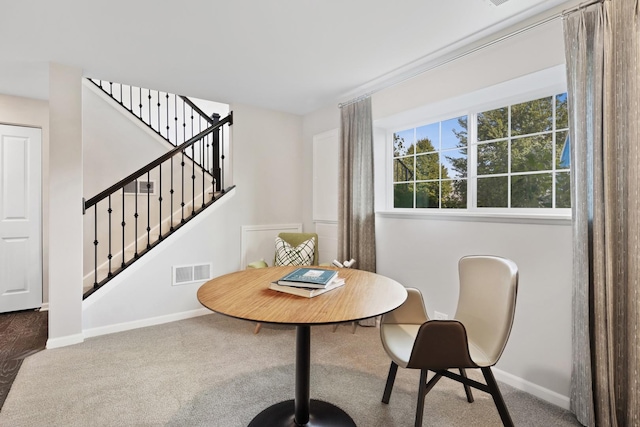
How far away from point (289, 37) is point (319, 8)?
0.40 m

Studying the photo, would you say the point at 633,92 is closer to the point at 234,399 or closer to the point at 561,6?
the point at 561,6

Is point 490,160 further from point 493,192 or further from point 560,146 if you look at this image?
point 560,146

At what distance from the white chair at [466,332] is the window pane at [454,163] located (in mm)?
1117

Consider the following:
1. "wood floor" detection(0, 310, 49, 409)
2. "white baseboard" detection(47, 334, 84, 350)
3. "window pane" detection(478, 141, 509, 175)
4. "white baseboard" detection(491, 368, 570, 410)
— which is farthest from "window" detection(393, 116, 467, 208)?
"wood floor" detection(0, 310, 49, 409)

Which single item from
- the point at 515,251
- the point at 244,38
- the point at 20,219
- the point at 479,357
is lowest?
the point at 479,357

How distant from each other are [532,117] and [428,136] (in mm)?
898

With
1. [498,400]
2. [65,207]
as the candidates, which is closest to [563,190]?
[498,400]

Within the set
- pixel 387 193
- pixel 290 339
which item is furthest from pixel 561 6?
pixel 290 339

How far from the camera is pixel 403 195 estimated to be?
3275 mm

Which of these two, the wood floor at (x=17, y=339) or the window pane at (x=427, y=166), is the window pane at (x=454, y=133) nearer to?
the window pane at (x=427, y=166)

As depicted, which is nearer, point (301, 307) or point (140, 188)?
point (301, 307)

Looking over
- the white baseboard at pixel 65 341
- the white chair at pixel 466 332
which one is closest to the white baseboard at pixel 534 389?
the white chair at pixel 466 332

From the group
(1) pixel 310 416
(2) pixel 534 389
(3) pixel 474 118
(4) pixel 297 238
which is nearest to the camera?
(1) pixel 310 416

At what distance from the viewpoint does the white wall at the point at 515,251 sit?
1.94m
